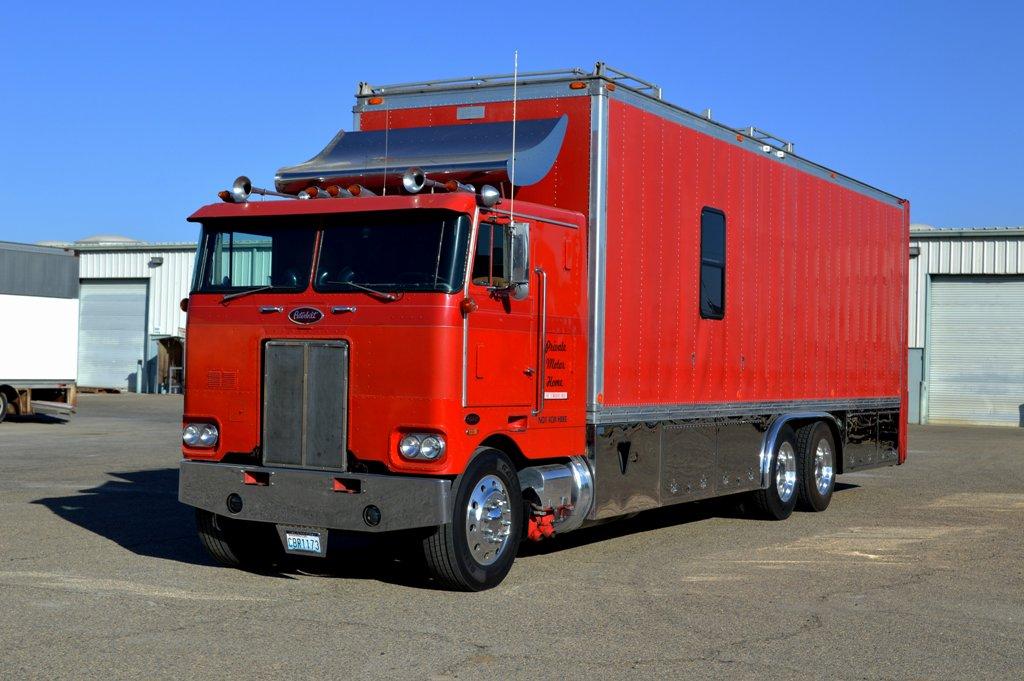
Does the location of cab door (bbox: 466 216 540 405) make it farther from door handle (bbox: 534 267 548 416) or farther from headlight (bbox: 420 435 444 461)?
headlight (bbox: 420 435 444 461)

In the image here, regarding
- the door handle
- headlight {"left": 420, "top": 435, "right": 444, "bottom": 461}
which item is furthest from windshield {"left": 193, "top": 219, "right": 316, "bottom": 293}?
the door handle

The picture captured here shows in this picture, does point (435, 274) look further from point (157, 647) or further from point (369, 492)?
point (157, 647)

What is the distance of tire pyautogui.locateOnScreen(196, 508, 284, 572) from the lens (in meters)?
10.3

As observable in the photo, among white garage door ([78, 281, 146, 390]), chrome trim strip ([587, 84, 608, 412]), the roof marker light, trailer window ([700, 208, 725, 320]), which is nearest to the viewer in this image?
the roof marker light

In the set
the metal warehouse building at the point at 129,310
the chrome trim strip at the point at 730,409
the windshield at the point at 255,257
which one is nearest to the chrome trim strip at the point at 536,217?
the windshield at the point at 255,257

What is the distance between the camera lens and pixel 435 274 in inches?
365

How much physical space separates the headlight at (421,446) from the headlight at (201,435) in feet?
5.37

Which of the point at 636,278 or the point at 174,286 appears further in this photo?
the point at 174,286

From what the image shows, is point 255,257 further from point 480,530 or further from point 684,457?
point 684,457

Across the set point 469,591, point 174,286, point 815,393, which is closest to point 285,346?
point 469,591

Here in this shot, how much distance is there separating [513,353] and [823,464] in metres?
6.83

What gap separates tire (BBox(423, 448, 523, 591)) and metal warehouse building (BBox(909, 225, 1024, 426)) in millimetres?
Result: 30447

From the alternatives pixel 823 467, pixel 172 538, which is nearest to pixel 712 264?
pixel 823 467

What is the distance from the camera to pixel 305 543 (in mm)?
9531
